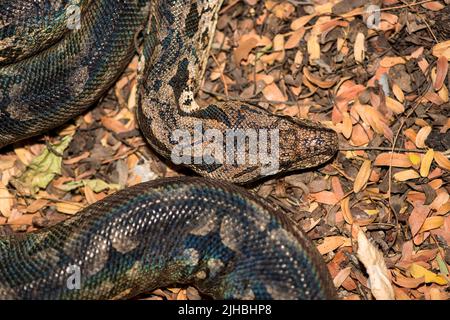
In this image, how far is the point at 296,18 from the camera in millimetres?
7109

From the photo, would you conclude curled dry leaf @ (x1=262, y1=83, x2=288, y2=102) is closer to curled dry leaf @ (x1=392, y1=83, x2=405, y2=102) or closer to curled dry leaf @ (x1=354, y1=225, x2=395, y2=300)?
curled dry leaf @ (x1=392, y1=83, x2=405, y2=102)

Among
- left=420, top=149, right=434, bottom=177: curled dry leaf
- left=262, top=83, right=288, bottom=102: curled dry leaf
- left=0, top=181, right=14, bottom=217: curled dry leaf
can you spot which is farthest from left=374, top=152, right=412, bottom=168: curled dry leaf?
left=0, top=181, right=14, bottom=217: curled dry leaf

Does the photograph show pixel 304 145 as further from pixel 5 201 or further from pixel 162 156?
pixel 5 201

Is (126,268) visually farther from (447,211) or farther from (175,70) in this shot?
(447,211)

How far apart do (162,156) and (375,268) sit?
8.06 ft

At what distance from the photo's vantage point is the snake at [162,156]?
5.61 metres

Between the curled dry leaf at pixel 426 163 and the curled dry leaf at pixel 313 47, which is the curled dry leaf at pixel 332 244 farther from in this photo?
the curled dry leaf at pixel 313 47

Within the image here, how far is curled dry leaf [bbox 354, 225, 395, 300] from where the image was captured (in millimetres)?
5793

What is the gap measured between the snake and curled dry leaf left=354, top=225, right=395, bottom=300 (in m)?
0.42

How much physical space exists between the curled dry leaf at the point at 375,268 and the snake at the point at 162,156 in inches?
16.6

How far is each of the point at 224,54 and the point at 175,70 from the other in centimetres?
80

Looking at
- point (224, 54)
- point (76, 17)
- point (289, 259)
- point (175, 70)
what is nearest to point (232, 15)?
point (224, 54)

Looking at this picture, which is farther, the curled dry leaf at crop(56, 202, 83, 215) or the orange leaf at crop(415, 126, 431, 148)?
the curled dry leaf at crop(56, 202, 83, 215)

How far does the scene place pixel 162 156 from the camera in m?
6.76
